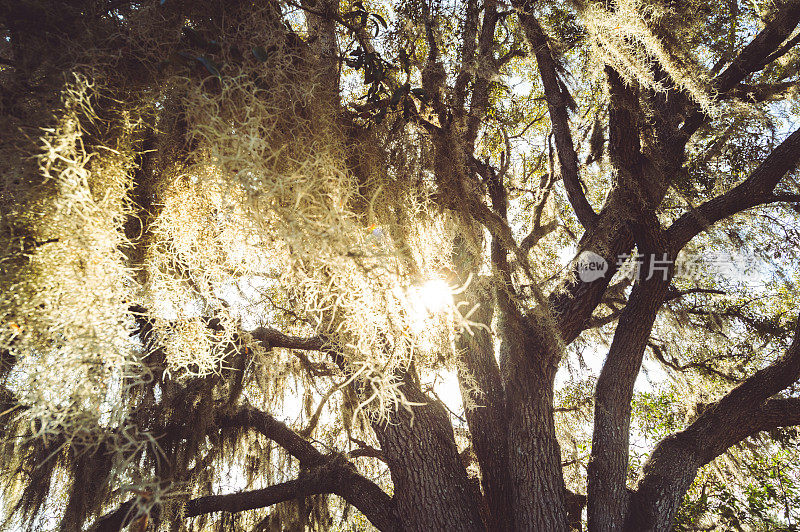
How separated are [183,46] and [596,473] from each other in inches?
116

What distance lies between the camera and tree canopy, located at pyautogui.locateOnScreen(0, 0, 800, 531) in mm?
1032

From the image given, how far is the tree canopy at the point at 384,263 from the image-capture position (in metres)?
1.03

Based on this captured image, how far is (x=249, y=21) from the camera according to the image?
4.07 ft

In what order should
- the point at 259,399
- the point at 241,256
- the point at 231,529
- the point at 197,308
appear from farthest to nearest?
the point at 259,399
the point at 231,529
the point at 197,308
the point at 241,256

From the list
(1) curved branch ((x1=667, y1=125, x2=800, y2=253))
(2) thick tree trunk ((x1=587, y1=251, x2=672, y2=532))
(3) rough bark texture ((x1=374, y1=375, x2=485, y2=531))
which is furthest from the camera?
(1) curved branch ((x1=667, y1=125, x2=800, y2=253))

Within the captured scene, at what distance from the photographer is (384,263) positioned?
111 centimetres

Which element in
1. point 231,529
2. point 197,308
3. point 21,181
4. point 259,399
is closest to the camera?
point 21,181

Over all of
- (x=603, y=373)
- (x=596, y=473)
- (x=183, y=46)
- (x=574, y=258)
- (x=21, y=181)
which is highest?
(x=574, y=258)

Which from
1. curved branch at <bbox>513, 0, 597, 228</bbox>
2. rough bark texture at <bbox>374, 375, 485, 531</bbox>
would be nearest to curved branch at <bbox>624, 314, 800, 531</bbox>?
rough bark texture at <bbox>374, 375, 485, 531</bbox>

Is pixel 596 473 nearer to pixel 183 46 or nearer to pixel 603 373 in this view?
pixel 603 373

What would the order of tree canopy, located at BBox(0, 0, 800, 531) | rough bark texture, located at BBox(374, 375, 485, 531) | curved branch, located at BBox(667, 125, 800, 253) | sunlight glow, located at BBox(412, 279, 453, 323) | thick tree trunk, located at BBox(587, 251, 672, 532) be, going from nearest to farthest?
tree canopy, located at BBox(0, 0, 800, 531) < sunlight glow, located at BBox(412, 279, 453, 323) < rough bark texture, located at BBox(374, 375, 485, 531) < thick tree trunk, located at BBox(587, 251, 672, 532) < curved branch, located at BBox(667, 125, 800, 253)

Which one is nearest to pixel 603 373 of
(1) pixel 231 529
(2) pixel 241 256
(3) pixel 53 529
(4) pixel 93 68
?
(2) pixel 241 256

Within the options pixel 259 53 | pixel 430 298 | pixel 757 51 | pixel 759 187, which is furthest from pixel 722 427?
pixel 259 53

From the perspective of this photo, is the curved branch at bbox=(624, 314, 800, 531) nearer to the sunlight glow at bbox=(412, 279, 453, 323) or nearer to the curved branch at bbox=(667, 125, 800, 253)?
the curved branch at bbox=(667, 125, 800, 253)
